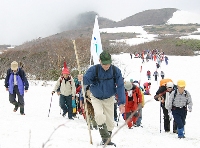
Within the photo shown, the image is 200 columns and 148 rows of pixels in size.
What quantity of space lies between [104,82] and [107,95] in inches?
10.3

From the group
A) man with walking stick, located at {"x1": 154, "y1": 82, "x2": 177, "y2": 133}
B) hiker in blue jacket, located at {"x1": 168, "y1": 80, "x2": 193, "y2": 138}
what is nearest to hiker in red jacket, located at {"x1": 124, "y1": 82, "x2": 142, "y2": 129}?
man with walking stick, located at {"x1": 154, "y1": 82, "x2": 177, "y2": 133}

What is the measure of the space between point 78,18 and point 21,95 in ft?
468

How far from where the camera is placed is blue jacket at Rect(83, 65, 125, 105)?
5.41 m

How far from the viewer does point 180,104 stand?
304 inches

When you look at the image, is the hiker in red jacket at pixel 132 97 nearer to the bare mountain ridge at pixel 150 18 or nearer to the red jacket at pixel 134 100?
the red jacket at pixel 134 100

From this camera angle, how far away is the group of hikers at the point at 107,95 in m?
5.43

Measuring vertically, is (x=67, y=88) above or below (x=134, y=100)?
above

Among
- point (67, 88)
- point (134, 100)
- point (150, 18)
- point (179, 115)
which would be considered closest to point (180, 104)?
point (179, 115)

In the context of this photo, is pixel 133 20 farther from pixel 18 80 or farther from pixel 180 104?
pixel 180 104

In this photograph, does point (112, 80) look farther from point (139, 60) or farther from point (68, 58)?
point (139, 60)

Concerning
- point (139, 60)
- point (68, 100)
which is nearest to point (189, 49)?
point (139, 60)

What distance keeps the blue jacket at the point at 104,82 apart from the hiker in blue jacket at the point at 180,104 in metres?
2.65

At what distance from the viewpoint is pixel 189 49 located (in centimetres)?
5391

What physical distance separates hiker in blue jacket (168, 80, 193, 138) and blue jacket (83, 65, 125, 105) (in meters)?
2.65
